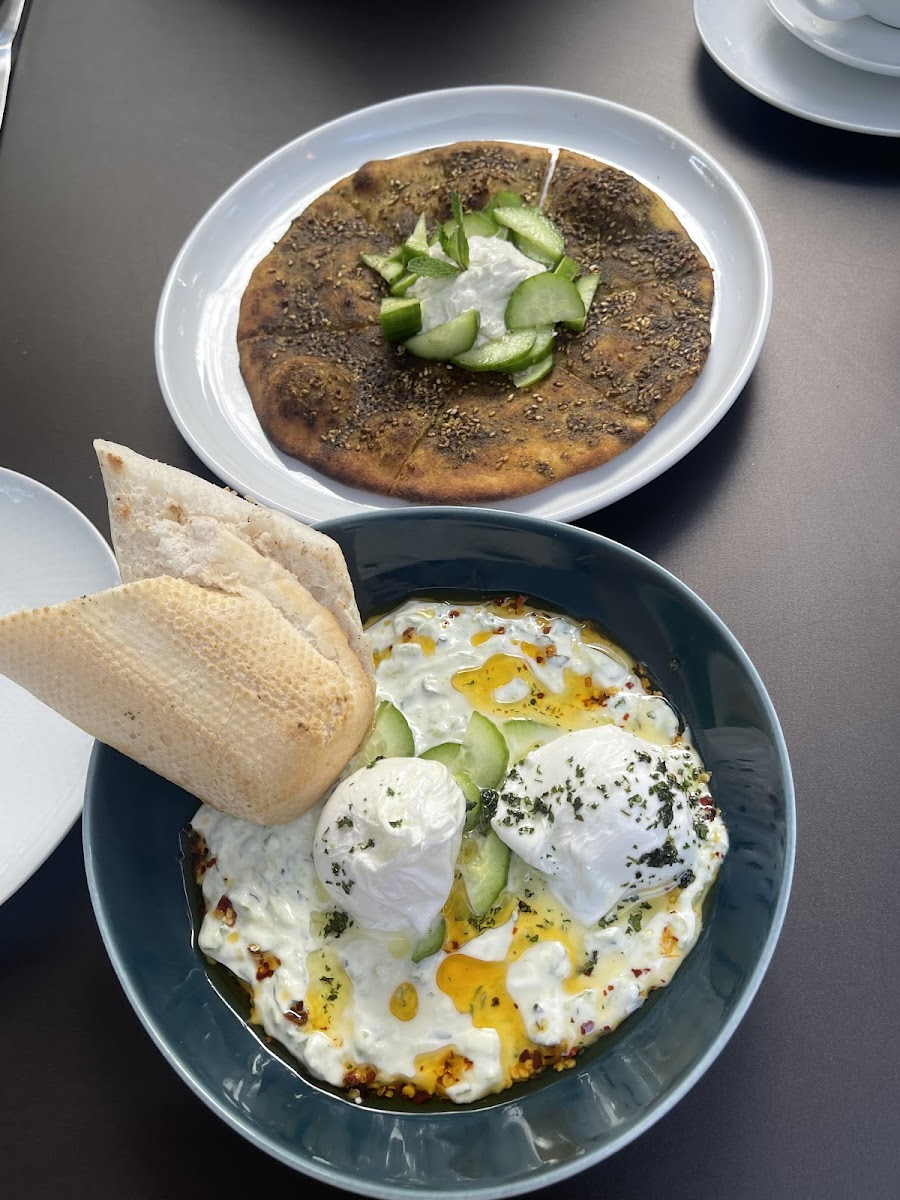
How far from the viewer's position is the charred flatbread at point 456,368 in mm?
2357

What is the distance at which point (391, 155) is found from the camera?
302 cm

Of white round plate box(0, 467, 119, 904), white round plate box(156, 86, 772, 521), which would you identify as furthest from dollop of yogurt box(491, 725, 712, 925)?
white round plate box(0, 467, 119, 904)

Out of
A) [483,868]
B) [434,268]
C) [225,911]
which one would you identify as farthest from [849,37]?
Answer: [225,911]

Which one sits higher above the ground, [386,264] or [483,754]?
[386,264]

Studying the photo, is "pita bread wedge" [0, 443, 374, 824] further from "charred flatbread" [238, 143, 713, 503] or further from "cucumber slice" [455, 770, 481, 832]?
"charred flatbread" [238, 143, 713, 503]

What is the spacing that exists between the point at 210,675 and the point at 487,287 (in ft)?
4.44

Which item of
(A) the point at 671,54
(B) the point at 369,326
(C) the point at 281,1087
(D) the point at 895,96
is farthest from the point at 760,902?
(A) the point at 671,54

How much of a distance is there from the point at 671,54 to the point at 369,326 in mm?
1462

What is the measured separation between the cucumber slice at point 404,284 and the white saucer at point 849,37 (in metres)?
1.28

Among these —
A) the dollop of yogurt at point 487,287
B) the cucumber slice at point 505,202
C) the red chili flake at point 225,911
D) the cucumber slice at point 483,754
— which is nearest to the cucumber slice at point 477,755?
the cucumber slice at point 483,754

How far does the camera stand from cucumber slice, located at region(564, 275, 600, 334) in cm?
252

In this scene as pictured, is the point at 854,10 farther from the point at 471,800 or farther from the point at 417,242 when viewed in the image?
the point at 471,800

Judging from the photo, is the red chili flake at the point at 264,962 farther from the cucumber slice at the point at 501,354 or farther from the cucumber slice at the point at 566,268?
the cucumber slice at the point at 566,268

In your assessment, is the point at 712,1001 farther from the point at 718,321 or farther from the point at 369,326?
the point at 369,326
